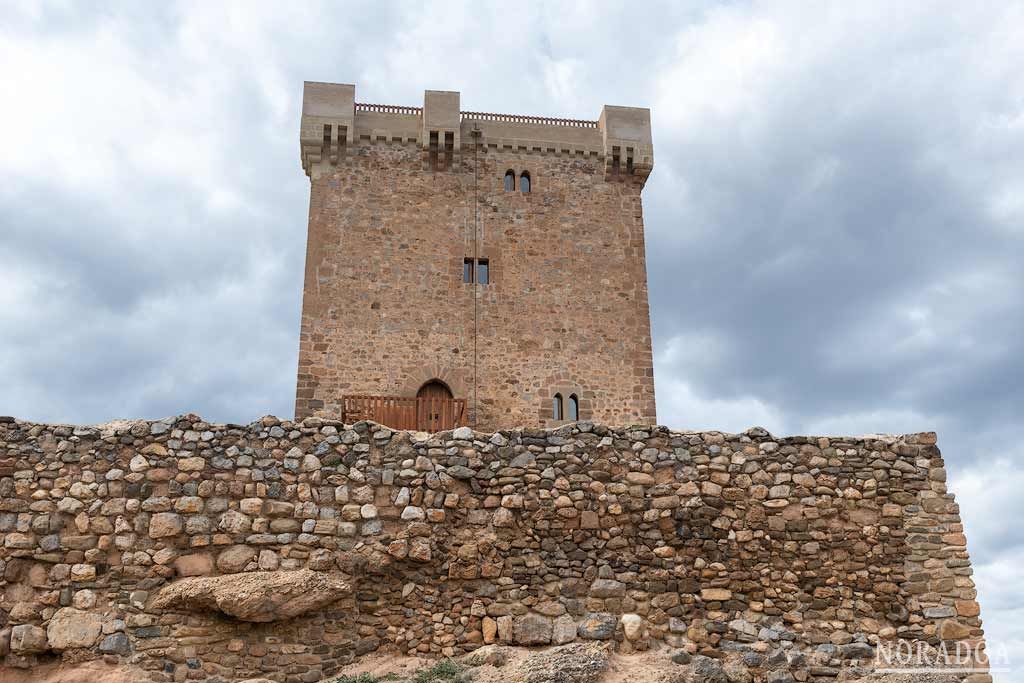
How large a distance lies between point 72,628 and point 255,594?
1.67 metres

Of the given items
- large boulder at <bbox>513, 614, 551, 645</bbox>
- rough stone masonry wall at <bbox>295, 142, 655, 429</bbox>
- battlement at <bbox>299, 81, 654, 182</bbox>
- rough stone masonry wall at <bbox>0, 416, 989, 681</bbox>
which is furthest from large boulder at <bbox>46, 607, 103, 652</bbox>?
battlement at <bbox>299, 81, 654, 182</bbox>

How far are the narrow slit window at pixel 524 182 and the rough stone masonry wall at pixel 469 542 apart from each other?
11.4m

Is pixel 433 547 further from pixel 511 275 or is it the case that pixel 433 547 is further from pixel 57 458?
pixel 511 275

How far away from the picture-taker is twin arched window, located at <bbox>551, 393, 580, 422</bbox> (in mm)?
18000

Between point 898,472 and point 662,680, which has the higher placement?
point 898,472

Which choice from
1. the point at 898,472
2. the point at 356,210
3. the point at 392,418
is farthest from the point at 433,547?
the point at 356,210

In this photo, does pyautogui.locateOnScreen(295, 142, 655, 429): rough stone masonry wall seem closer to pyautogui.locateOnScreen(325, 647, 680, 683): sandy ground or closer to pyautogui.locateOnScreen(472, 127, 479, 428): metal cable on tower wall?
pyautogui.locateOnScreen(472, 127, 479, 428): metal cable on tower wall

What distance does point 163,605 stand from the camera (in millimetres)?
8188

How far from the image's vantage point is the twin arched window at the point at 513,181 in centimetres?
1984

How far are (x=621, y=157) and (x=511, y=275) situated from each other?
13.3ft

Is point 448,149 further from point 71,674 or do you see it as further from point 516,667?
point 71,674

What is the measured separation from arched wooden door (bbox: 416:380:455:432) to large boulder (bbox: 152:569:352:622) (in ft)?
24.4

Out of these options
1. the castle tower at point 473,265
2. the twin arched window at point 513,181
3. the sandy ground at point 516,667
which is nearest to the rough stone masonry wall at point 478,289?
the castle tower at point 473,265

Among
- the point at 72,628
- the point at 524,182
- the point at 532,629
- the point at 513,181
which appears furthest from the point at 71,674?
the point at 524,182
